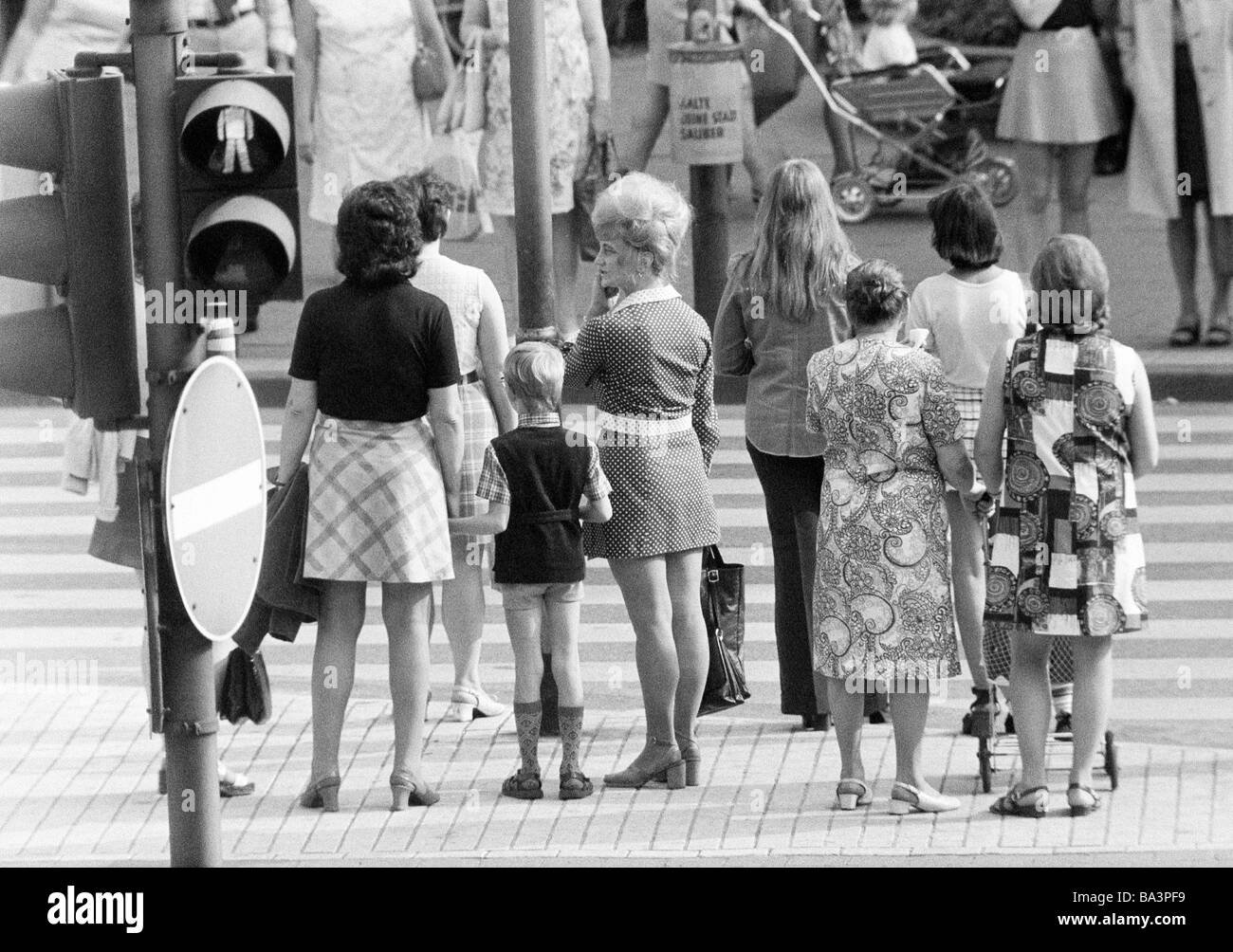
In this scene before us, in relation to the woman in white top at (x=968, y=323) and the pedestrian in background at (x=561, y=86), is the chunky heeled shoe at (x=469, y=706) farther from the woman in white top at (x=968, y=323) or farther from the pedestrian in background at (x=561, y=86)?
the pedestrian in background at (x=561, y=86)

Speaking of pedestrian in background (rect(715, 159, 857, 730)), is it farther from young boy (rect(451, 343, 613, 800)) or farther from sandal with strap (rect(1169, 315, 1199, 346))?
sandal with strap (rect(1169, 315, 1199, 346))

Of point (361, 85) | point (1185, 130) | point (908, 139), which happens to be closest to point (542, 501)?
point (361, 85)

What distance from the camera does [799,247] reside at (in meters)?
7.29

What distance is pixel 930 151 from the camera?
16.3m

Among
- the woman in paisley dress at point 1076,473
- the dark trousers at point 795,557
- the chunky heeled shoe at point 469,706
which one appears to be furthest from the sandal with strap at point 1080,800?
the chunky heeled shoe at point 469,706

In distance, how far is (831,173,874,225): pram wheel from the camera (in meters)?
16.0

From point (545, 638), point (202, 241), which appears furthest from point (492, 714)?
point (202, 241)

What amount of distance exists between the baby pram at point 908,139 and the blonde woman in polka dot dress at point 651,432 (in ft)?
26.9

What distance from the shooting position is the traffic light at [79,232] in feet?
16.2

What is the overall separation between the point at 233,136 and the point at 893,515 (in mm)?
2608

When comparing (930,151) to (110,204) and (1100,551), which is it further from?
(110,204)

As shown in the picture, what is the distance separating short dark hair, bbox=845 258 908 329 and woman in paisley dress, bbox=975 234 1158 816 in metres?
0.34

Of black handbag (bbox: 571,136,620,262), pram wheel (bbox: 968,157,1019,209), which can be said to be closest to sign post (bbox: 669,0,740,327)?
black handbag (bbox: 571,136,620,262)

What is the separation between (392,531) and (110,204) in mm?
1983
